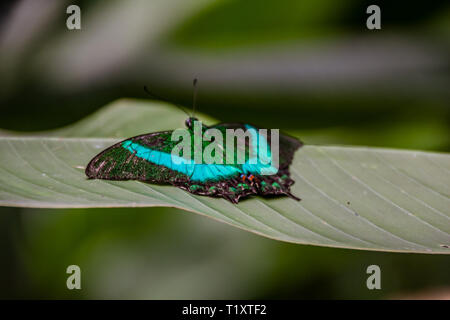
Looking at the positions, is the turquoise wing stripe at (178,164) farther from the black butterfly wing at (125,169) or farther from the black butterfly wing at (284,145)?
the black butterfly wing at (284,145)

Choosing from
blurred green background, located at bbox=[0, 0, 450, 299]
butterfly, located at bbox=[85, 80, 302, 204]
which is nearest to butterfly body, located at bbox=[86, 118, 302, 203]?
butterfly, located at bbox=[85, 80, 302, 204]

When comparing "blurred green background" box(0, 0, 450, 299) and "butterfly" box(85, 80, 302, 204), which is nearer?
"butterfly" box(85, 80, 302, 204)

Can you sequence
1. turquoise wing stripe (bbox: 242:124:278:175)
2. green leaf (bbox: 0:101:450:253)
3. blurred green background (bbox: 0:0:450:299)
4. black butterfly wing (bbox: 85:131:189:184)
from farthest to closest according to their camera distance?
blurred green background (bbox: 0:0:450:299) → turquoise wing stripe (bbox: 242:124:278:175) → black butterfly wing (bbox: 85:131:189:184) → green leaf (bbox: 0:101:450:253)

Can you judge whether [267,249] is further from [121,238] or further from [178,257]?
[121,238]

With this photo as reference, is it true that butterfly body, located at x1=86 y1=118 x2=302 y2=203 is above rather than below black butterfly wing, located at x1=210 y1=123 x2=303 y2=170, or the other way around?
below

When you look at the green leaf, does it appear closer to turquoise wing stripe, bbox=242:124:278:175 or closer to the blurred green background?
turquoise wing stripe, bbox=242:124:278:175

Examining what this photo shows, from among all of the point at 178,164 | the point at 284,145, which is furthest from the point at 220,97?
the point at 178,164
